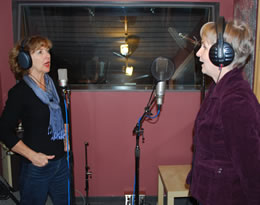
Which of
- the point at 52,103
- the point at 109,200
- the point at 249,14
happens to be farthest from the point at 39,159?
the point at 249,14

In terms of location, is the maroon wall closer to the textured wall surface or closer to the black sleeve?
the textured wall surface

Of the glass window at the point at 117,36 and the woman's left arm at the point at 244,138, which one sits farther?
the glass window at the point at 117,36

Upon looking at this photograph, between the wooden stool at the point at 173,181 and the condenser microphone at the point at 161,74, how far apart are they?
0.99 m

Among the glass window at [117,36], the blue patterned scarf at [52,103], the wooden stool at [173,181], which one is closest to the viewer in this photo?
the blue patterned scarf at [52,103]

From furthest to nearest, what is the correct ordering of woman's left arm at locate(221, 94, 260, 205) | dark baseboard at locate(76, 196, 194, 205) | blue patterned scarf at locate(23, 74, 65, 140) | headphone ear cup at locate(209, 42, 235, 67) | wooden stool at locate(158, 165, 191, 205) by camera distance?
dark baseboard at locate(76, 196, 194, 205) < wooden stool at locate(158, 165, 191, 205) < blue patterned scarf at locate(23, 74, 65, 140) < headphone ear cup at locate(209, 42, 235, 67) < woman's left arm at locate(221, 94, 260, 205)

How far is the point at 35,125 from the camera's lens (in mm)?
1693

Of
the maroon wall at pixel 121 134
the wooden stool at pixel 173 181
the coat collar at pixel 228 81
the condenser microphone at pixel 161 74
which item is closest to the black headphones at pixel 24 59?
the condenser microphone at pixel 161 74

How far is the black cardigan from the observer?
161cm

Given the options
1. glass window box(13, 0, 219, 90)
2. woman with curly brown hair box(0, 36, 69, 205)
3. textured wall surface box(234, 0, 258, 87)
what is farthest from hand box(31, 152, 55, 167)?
textured wall surface box(234, 0, 258, 87)

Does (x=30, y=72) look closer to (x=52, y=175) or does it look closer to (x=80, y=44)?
(x=52, y=175)

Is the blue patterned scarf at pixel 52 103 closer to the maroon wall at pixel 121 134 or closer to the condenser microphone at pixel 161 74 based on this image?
the condenser microphone at pixel 161 74

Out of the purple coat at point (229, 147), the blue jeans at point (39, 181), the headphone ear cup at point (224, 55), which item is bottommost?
the blue jeans at point (39, 181)

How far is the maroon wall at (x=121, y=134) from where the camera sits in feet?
9.21

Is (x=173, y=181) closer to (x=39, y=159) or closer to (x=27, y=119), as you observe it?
(x=39, y=159)
